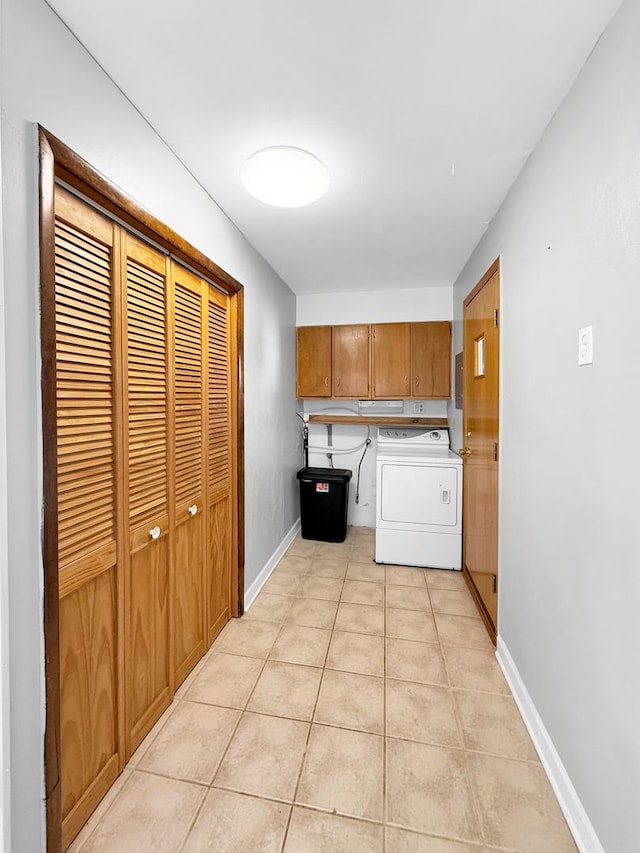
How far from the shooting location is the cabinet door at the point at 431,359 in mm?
3543

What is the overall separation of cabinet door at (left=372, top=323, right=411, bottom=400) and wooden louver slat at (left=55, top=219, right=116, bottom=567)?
2.65 m

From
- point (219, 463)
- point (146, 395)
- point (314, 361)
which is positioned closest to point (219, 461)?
point (219, 463)

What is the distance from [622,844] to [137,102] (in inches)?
102

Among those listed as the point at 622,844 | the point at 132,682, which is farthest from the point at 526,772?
the point at 132,682

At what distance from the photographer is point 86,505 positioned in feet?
4.01

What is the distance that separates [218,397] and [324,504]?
1794 millimetres

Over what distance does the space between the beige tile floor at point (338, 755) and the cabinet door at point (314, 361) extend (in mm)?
2070

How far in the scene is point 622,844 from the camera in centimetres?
97

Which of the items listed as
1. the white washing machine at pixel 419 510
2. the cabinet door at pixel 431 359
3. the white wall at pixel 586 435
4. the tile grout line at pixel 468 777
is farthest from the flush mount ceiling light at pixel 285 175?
the tile grout line at pixel 468 777

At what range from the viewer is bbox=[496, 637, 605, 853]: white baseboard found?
1.13 meters

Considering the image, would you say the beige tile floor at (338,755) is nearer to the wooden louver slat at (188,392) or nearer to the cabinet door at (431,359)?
the wooden louver slat at (188,392)

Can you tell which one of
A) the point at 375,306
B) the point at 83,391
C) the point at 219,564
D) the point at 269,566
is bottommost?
the point at 269,566

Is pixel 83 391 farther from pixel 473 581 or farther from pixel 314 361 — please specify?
pixel 314 361

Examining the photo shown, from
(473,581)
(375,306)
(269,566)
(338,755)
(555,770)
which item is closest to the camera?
(555,770)
